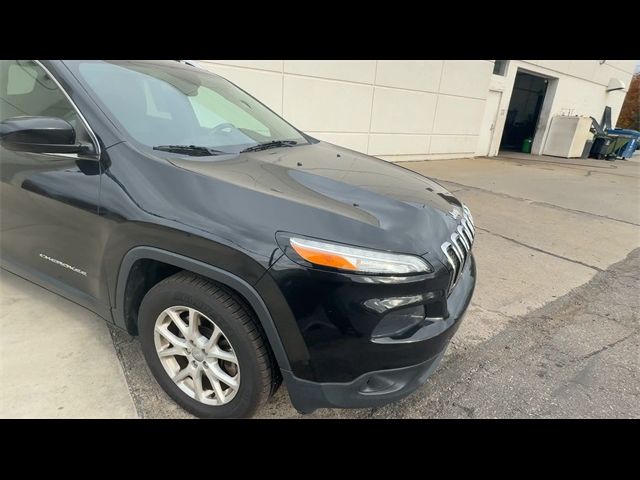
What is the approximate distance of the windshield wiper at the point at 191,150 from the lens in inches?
78.2

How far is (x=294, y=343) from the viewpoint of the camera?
5.27 ft

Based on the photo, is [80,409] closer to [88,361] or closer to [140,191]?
[88,361]

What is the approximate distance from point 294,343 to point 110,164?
1.26 m

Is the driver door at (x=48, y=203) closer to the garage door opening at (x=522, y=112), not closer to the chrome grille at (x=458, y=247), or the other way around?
the chrome grille at (x=458, y=247)

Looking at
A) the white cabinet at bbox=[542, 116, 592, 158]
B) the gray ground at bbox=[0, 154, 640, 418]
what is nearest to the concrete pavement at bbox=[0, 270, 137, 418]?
the gray ground at bbox=[0, 154, 640, 418]

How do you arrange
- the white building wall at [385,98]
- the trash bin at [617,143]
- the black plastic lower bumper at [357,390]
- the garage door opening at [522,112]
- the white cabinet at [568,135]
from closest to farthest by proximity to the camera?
the black plastic lower bumper at [357,390] < the white building wall at [385,98] < the white cabinet at [568,135] < the trash bin at [617,143] < the garage door opening at [522,112]

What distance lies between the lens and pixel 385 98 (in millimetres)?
9633

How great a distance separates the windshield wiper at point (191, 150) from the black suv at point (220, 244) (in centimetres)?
1

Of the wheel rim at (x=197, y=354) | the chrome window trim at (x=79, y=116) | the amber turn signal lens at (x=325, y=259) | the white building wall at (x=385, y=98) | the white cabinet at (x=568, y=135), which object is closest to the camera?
the amber turn signal lens at (x=325, y=259)

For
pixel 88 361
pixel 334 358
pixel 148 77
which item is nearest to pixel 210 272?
pixel 334 358

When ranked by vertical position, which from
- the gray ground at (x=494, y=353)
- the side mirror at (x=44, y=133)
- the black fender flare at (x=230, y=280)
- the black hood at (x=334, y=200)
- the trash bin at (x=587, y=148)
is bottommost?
the trash bin at (x=587, y=148)

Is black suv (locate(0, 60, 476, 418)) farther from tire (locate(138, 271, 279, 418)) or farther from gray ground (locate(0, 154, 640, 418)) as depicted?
gray ground (locate(0, 154, 640, 418))

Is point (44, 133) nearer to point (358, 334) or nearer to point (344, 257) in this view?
point (344, 257)

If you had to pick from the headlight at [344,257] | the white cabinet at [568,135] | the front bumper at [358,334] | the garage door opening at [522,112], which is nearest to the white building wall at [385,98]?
the white cabinet at [568,135]
